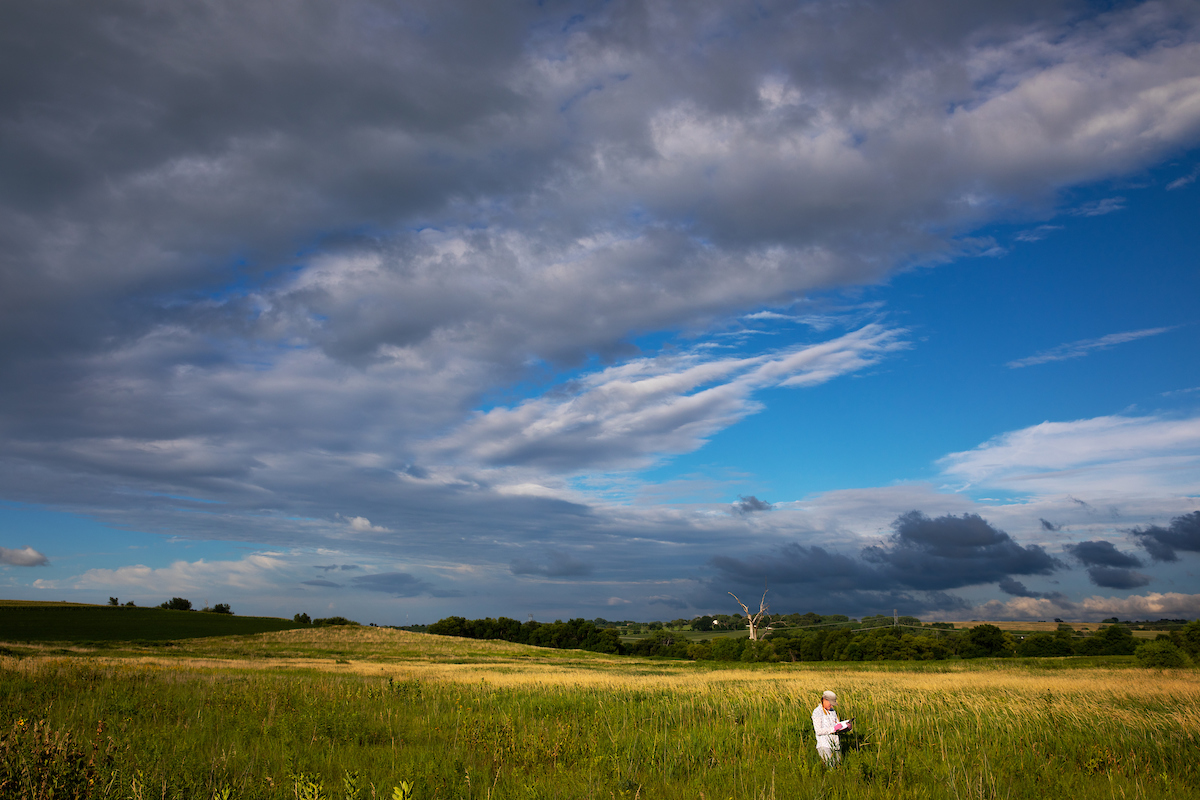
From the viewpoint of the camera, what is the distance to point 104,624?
10181 cm

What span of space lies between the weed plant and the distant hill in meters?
86.6

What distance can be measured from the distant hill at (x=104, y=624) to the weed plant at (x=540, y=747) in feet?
284

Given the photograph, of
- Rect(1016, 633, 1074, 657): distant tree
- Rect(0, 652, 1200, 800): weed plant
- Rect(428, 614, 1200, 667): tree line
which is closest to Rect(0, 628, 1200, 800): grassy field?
Rect(0, 652, 1200, 800): weed plant

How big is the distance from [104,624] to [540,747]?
416 ft

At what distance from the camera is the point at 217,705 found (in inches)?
605

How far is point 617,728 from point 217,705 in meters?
10.3

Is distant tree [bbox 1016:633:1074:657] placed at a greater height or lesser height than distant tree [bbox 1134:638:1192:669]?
lesser

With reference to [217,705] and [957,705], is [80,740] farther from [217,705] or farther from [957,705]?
[957,705]

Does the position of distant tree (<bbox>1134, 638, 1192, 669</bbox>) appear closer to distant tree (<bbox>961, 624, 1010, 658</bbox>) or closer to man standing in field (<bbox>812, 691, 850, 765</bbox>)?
distant tree (<bbox>961, 624, 1010, 658</bbox>)

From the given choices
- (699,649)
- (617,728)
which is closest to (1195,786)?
(617,728)

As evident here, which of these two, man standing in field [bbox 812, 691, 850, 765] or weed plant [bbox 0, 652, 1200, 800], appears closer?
weed plant [bbox 0, 652, 1200, 800]

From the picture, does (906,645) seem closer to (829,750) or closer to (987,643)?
(987,643)

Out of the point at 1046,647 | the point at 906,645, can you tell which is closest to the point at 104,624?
the point at 906,645

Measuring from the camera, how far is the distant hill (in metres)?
86.2
